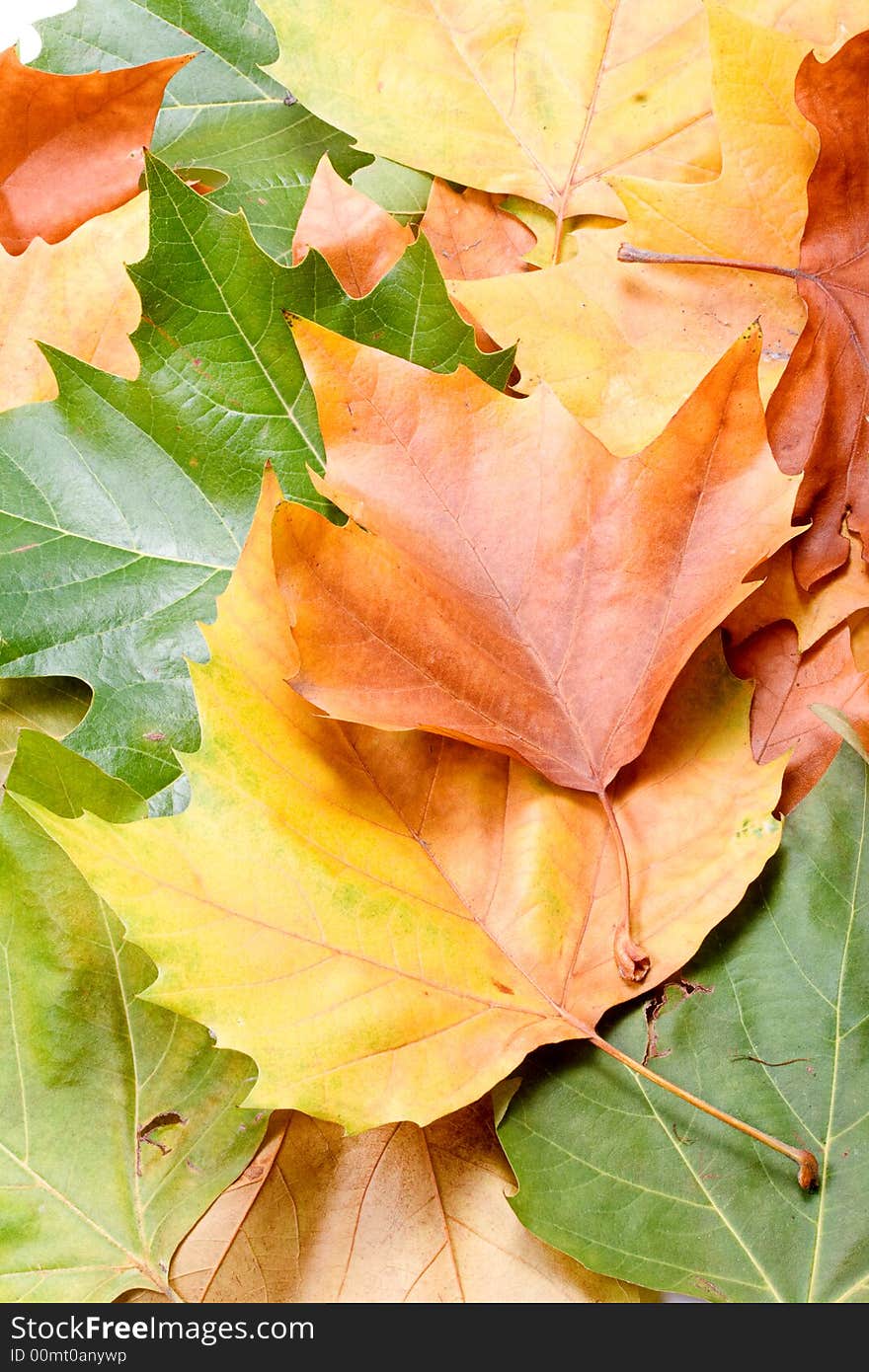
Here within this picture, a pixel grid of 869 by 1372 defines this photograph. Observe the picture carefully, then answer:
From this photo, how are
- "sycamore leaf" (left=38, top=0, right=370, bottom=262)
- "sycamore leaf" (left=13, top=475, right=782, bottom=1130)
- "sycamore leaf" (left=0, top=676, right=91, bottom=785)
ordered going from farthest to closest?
"sycamore leaf" (left=38, top=0, right=370, bottom=262), "sycamore leaf" (left=0, top=676, right=91, bottom=785), "sycamore leaf" (left=13, top=475, right=782, bottom=1130)

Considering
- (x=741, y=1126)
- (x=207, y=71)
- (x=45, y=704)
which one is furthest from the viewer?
(x=207, y=71)

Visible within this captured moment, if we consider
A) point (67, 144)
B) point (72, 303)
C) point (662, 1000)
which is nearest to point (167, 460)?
→ point (72, 303)

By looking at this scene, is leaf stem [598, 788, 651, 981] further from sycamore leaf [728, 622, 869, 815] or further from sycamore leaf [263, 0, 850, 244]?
sycamore leaf [263, 0, 850, 244]

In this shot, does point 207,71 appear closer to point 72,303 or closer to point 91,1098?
point 72,303

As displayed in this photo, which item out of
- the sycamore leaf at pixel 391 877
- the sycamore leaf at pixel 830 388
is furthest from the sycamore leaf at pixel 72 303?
the sycamore leaf at pixel 830 388

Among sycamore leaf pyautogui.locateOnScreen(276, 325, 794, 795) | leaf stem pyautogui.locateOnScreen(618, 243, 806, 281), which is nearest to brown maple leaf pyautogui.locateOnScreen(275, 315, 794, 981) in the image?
sycamore leaf pyautogui.locateOnScreen(276, 325, 794, 795)

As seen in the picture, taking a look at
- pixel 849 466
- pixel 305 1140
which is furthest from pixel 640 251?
pixel 305 1140
